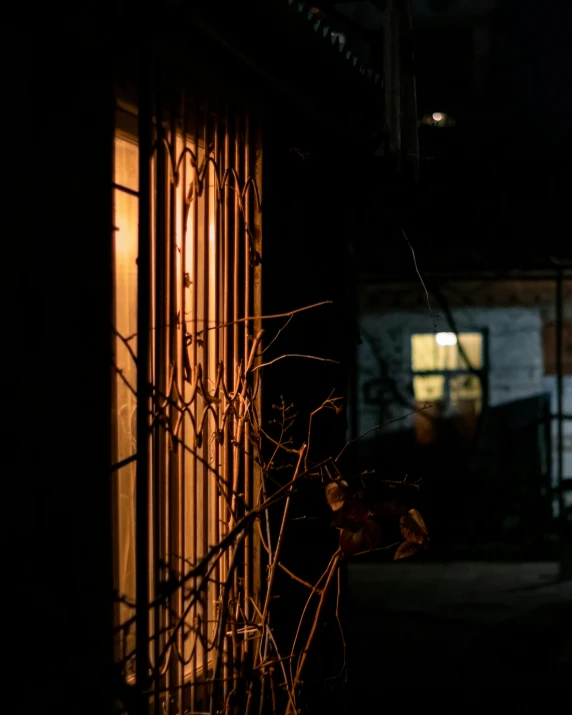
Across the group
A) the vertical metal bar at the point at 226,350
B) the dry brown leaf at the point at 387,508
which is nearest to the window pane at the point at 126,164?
the vertical metal bar at the point at 226,350

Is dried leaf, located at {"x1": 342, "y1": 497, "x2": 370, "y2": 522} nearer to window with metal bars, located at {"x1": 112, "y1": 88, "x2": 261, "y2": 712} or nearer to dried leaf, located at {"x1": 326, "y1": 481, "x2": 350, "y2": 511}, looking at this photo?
dried leaf, located at {"x1": 326, "y1": 481, "x2": 350, "y2": 511}

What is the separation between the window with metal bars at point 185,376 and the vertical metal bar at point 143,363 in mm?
11

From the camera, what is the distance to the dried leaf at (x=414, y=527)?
4531mm

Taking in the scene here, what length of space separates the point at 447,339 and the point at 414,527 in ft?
37.2

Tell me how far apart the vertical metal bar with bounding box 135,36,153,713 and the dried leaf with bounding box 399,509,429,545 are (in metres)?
1.23

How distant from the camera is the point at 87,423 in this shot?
3.87 meters

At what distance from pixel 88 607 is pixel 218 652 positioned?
2.27 feet

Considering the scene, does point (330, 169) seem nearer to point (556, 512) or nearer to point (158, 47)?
point (158, 47)

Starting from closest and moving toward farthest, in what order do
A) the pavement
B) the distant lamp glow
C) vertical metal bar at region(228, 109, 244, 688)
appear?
Result: vertical metal bar at region(228, 109, 244, 688) < the pavement < the distant lamp glow

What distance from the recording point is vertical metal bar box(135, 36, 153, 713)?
422 centimetres

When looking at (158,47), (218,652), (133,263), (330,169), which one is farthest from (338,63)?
(218,652)

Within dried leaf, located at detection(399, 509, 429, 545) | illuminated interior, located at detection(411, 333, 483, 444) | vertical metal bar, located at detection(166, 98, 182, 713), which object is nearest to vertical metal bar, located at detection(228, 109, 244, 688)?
vertical metal bar, located at detection(166, 98, 182, 713)

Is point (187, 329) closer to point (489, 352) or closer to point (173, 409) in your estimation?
point (173, 409)

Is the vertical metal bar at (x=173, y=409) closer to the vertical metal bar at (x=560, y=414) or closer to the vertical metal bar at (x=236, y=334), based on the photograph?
the vertical metal bar at (x=236, y=334)
